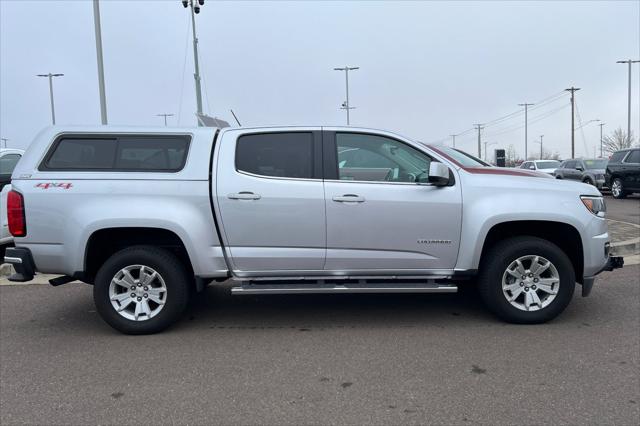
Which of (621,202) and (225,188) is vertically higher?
(225,188)

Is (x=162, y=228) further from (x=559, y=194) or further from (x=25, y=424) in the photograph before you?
(x=559, y=194)

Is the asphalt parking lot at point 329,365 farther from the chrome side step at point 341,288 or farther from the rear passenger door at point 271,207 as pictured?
the rear passenger door at point 271,207

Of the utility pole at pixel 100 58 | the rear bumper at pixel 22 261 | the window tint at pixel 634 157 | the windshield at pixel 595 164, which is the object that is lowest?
the rear bumper at pixel 22 261

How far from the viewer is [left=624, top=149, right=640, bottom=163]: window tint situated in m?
16.6

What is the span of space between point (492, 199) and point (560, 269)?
0.91 metres

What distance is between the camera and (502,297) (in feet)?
15.9

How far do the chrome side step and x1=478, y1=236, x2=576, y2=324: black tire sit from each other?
37 centimetres

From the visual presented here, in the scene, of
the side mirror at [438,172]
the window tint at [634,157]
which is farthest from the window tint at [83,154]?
the window tint at [634,157]

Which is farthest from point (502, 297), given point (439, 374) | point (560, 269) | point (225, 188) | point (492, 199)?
point (225, 188)

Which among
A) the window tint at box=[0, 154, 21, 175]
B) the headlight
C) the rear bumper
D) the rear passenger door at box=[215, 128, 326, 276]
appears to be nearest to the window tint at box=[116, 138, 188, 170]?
the rear passenger door at box=[215, 128, 326, 276]

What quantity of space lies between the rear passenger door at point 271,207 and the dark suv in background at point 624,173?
599 inches

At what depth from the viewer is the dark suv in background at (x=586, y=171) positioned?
63.8 ft

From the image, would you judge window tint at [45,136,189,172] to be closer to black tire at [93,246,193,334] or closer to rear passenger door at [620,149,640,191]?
black tire at [93,246,193,334]

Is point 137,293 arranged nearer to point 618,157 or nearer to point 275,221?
point 275,221
